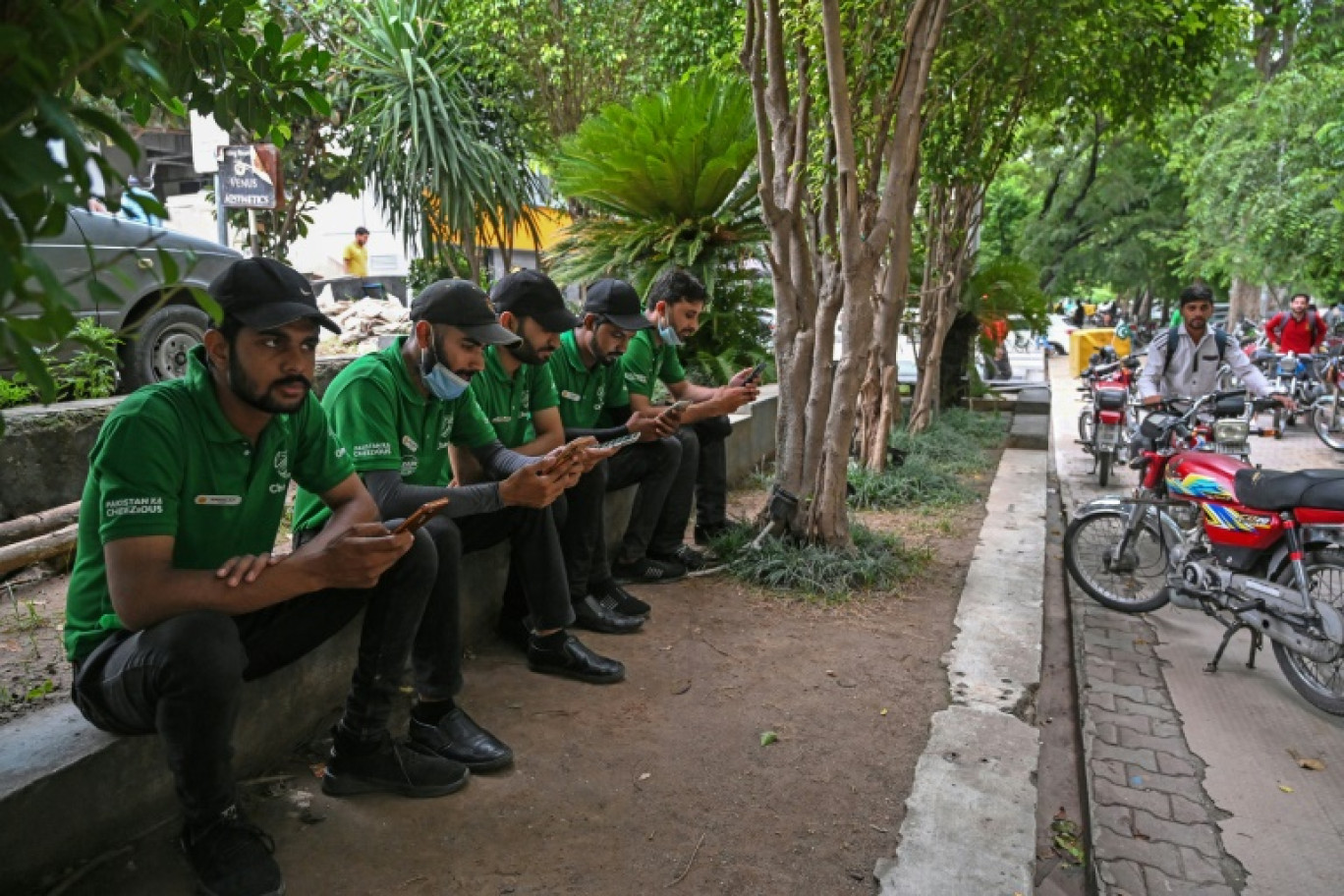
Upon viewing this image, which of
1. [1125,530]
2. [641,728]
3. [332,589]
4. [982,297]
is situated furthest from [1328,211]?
[332,589]

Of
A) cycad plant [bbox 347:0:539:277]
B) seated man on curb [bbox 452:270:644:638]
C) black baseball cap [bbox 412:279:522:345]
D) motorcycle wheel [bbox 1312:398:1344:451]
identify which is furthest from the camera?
motorcycle wheel [bbox 1312:398:1344:451]

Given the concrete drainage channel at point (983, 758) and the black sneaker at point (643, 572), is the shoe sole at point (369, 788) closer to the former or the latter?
the concrete drainage channel at point (983, 758)

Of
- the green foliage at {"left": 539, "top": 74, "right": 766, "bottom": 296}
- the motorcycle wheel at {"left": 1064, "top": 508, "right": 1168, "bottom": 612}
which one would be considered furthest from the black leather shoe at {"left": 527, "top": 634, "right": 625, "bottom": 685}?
the green foliage at {"left": 539, "top": 74, "right": 766, "bottom": 296}

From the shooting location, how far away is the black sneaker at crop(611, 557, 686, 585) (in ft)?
16.0

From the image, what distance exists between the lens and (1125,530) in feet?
17.4

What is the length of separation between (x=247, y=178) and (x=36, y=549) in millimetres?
3665

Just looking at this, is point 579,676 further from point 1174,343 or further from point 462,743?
point 1174,343

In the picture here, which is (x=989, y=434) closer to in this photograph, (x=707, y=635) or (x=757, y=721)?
(x=707, y=635)

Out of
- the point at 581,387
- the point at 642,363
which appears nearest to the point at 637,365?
the point at 642,363

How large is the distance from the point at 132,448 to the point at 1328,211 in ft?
52.3

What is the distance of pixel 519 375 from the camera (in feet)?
13.0

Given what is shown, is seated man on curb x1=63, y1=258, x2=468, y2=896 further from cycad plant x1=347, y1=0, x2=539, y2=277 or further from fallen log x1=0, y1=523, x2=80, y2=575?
cycad plant x1=347, y1=0, x2=539, y2=277

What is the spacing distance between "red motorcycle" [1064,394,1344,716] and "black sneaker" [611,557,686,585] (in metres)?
2.38

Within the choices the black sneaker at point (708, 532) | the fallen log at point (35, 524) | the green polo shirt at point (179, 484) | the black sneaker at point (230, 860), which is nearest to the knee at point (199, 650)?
the green polo shirt at point (179, 484)
